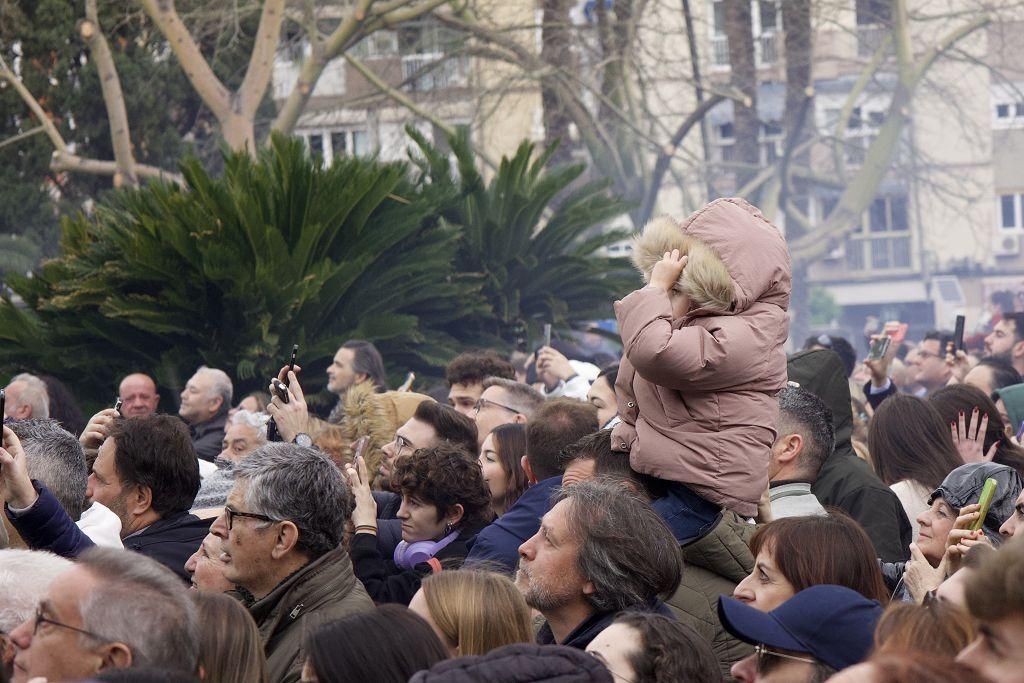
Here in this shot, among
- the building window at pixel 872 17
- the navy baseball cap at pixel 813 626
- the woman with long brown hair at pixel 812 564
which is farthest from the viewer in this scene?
the building window at pixel 872 17

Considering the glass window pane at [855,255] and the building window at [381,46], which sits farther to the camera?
the glass window pane at [855,255]

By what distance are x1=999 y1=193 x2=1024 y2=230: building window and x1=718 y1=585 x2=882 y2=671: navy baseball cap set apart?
43.2 meters

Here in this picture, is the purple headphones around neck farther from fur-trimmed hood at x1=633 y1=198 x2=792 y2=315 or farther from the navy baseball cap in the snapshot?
the navy baseball cap

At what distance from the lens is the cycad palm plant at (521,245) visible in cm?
1270

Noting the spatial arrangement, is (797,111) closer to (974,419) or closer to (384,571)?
(974,419)

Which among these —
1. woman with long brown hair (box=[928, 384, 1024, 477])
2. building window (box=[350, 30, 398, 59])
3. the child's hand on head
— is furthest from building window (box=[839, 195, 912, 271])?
the child's hand on head

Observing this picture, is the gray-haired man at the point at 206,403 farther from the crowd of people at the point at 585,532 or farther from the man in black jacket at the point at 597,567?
the man in black jacket at the point at 597,567

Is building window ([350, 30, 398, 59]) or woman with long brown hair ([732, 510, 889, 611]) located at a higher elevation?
building window ([350, 30, 398, 59])

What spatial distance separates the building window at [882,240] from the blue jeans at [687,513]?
1721 inches

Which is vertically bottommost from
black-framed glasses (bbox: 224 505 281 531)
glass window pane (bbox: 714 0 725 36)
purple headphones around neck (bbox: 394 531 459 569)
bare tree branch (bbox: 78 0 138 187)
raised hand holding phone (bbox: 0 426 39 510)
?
purple headphones around neck (bbox: 394 531 459 569)

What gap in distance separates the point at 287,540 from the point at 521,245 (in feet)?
26.7


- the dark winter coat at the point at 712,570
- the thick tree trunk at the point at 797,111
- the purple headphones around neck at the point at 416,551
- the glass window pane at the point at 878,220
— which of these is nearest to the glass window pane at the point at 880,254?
the glass window pane at the point at 878,220

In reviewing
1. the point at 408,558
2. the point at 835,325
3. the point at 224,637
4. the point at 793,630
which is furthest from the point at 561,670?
the point at 835,325

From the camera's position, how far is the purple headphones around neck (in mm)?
5742
